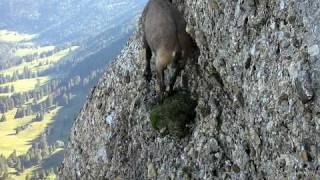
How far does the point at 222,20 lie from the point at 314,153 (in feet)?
19.7

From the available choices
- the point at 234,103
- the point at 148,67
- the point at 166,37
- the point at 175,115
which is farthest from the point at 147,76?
the point at 234,103

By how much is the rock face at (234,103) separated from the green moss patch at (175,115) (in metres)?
0.34

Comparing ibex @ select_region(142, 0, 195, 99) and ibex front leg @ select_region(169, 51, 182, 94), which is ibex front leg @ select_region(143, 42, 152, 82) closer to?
ibex @ select_region(142, 0, 195, 99)

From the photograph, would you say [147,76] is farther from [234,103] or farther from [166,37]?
[234,103]

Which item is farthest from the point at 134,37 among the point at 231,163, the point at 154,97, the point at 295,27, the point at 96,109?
the point at 295,27

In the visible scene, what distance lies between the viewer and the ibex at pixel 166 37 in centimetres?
Result: 1906

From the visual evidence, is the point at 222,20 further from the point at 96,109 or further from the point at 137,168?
the point at 96,109

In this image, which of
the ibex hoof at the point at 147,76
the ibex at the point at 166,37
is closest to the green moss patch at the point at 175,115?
the ibex at the point at 166,37

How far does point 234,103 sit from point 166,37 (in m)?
4.52

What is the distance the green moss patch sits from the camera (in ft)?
61.0

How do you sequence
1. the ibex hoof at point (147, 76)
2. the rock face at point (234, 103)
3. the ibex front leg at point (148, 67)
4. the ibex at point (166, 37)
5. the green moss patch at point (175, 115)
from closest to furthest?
the rock face at point (234, 103)
the green moss patch at point (175, 115)
the ibex at point (166, 37)
the ibex front leg at point (148, 67)
the ibex hoof at point (147, 76)

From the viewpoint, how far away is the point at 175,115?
18875 mm

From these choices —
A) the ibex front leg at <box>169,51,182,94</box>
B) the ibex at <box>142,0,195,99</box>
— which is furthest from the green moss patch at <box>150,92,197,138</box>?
the ibex at <box>142,0,195,99</box>

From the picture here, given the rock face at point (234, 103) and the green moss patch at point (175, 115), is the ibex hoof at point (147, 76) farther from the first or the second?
the green moss patch at point (175, 115)
